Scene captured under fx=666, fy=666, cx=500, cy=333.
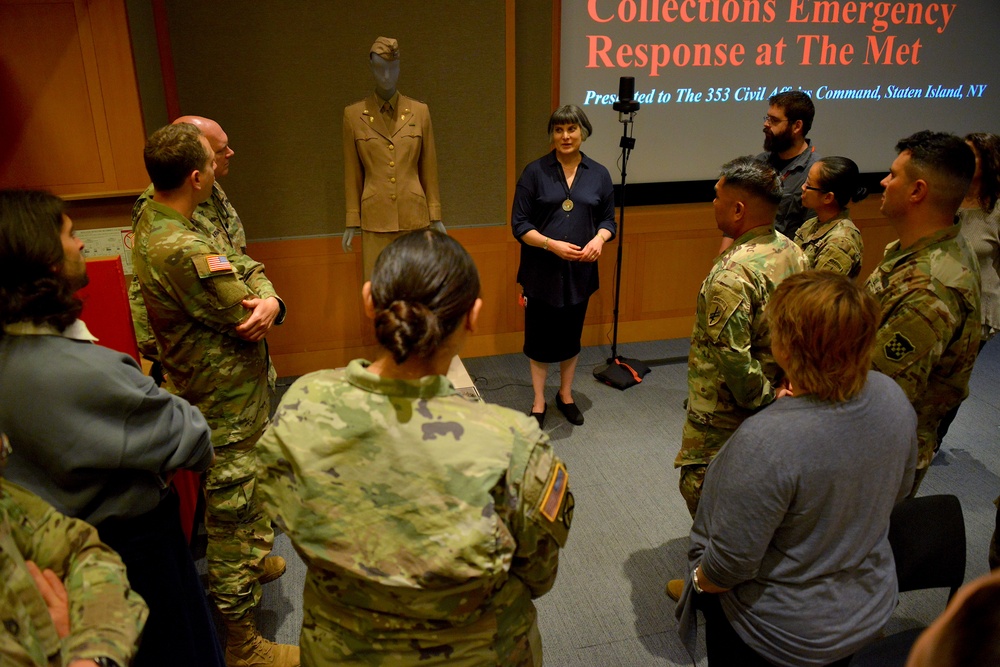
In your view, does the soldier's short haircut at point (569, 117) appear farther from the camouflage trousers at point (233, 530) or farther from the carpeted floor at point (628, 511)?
the camouflage trousers at point (233, 530)

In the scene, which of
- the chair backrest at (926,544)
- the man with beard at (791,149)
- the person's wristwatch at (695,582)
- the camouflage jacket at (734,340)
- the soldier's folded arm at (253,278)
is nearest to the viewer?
the person's wristwatch at (695,582)

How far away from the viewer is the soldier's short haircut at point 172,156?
1781mm

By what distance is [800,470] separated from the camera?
46.0 inches

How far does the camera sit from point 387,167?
3.38m

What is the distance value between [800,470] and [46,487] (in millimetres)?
1403

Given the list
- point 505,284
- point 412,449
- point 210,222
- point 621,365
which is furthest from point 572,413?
point 412,449

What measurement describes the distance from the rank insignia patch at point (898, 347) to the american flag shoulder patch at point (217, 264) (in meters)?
1.78

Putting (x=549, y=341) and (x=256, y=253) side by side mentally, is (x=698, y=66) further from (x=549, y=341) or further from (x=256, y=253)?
(x=256, y=253)

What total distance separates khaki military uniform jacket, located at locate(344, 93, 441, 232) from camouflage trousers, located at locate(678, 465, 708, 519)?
6.42 ft

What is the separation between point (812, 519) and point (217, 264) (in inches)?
59.7

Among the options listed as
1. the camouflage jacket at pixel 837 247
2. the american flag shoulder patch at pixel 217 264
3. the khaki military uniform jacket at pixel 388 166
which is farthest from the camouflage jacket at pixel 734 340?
the khaki military uniform jacket at pixel 388 166

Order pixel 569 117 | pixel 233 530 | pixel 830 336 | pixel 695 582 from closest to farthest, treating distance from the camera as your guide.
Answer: pixel 830 336 < pixel 695 582 < pixel 233 530 < pixel 569 117

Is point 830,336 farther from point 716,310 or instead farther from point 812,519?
point 716,310

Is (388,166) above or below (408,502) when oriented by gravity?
above
